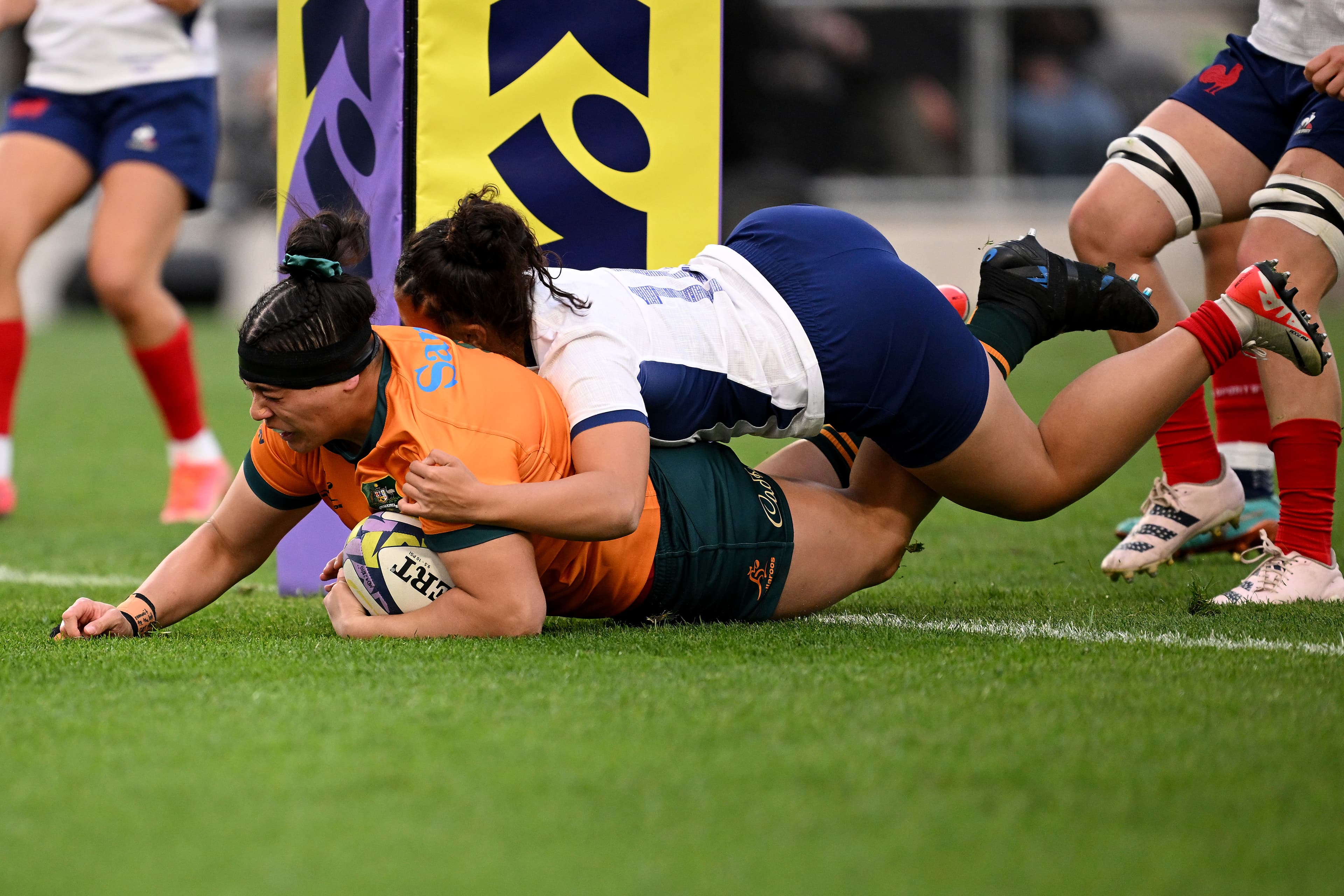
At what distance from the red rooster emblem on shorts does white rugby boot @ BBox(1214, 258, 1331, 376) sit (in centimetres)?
66

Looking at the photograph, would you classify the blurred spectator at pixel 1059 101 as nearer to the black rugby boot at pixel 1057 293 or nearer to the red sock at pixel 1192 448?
the red sock at pixel 1192 448

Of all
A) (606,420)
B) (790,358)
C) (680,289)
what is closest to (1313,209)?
(790,358)

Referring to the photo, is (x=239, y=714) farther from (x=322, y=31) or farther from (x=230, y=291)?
(x=230, y=291)

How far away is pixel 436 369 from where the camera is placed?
2574mm

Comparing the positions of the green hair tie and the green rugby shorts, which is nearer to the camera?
the green hair tie

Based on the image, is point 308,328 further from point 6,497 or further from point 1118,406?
point 6,497

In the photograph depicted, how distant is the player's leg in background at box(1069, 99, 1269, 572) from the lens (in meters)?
3.42

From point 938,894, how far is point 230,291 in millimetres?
15774

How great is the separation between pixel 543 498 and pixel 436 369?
33cm

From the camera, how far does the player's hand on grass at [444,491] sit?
2.42 m

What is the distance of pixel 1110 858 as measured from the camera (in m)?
1.47

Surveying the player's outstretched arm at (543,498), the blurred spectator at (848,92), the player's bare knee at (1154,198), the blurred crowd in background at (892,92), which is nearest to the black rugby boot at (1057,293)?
the player's bare knee at (1154,198)

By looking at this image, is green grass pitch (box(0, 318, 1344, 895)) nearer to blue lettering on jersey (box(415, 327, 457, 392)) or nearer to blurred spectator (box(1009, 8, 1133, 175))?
blue lettering on jersey (box(415, 327, 457, 392))

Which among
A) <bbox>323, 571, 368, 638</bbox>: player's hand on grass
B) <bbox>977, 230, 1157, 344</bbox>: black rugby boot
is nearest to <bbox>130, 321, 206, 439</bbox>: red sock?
<bbox>323, 571, 368, 638</bbox>: player's hand on grass
